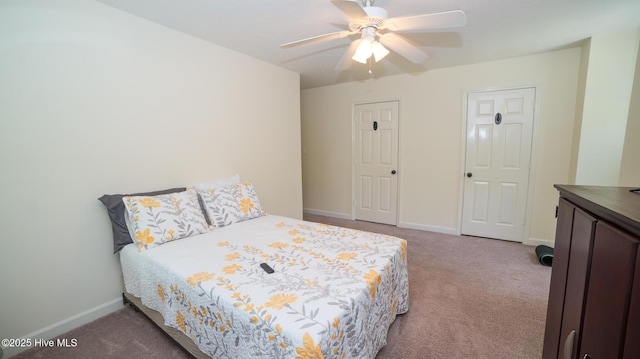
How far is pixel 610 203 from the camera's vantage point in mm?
845

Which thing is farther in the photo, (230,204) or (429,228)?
(429,228)

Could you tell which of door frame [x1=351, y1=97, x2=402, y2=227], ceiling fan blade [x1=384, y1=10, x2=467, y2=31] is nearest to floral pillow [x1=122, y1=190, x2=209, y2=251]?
ceiling fan blade [x1=384, y1=10, x2=467, y2=31]

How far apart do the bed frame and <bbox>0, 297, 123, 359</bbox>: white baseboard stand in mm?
89

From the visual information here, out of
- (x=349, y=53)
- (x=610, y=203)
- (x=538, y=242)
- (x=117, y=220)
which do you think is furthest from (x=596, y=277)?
(x=538, y=242)

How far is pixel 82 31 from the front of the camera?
1.84 m

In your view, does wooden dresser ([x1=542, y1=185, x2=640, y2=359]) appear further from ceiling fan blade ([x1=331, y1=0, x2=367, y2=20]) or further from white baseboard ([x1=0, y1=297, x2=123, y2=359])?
white baseboard ([x1=0, y1=297, x2=123, y2=359])

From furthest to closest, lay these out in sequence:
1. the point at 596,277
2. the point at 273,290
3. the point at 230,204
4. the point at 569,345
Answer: the point at 230,204 < the point at 273,290 < the point at 569,345 < the point at 596,277

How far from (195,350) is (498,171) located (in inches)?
151

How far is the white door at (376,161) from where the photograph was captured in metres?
4.09

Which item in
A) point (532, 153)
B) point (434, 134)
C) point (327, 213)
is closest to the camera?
point (532, 153)

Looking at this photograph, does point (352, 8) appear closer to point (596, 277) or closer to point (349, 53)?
point (349, 53)

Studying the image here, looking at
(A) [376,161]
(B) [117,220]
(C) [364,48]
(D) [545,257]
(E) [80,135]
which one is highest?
(C) [364,48]

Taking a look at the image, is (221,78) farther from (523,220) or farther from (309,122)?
(523,220)

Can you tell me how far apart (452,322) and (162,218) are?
2.32m
